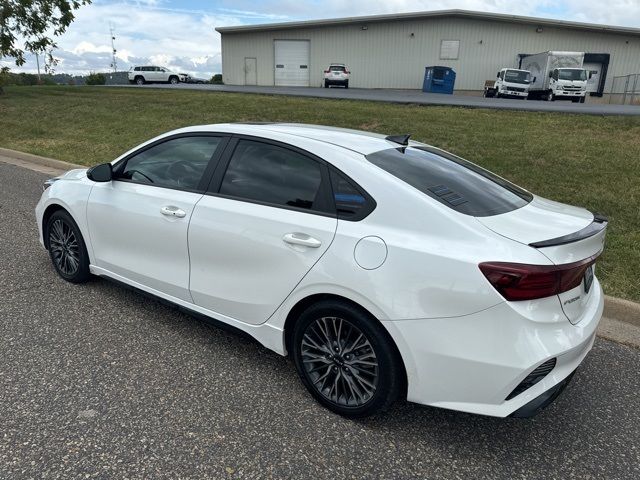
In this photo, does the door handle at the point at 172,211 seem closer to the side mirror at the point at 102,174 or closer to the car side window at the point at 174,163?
the car side window at the point at 174,163

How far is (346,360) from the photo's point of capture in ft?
9.16

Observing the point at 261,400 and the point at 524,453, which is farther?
the point at 261,400

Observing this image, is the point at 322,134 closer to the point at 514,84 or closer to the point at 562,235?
the point at 562,235

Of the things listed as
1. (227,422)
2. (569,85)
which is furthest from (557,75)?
(227,422)

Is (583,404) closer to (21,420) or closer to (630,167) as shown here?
(21,420)

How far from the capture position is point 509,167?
8.45 m

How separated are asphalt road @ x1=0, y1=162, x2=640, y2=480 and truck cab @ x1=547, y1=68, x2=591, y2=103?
91.6 ft

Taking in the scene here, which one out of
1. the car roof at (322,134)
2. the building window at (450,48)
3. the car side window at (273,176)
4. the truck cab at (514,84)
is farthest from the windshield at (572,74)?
the car side window at (273,176)

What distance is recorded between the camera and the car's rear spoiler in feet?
7.93

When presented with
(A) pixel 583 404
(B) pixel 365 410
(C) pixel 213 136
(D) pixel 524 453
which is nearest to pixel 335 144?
(C) pixel 213 136

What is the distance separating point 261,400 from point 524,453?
148cm

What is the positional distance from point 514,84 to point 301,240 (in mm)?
29524

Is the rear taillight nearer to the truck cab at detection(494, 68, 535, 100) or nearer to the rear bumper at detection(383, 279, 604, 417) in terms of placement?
the rear bumper at detection(383, 279, 604, 417)

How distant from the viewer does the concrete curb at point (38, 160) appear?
1027 cm
